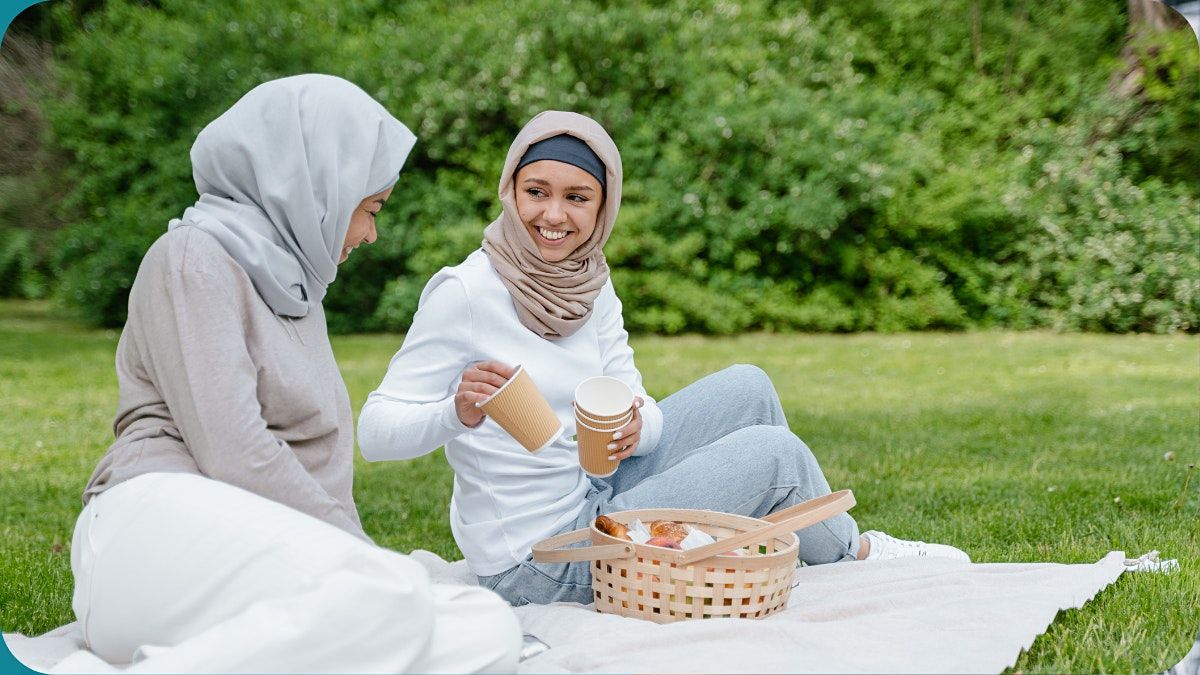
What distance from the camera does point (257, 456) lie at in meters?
2.32

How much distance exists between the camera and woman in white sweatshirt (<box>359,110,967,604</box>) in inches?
114

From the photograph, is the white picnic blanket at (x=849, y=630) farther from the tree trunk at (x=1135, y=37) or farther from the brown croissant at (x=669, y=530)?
the tree trunk at (x=1135, y=37)

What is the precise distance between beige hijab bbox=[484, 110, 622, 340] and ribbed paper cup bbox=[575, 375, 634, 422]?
27 cm

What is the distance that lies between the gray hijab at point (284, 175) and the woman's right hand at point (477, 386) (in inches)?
15.5

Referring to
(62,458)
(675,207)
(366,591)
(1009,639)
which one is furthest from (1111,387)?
(366,591)

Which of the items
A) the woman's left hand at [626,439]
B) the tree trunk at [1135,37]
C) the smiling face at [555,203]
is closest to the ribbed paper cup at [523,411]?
→ the woman's left hand at [626,439]

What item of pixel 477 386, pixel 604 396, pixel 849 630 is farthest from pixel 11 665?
pixel 849 630

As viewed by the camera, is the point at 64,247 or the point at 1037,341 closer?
the point at 1037,341

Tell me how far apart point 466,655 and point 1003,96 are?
13163mm

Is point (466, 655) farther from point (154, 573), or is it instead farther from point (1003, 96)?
point (1003, 96)

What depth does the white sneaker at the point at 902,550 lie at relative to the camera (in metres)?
3.38

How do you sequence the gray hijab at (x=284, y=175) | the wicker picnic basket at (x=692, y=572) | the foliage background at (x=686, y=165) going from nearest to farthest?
the gray hijab at (x=284, y=175) → the wicker picnic basket at (x=692, y=572) → the foliage background at (x=686, y=165)

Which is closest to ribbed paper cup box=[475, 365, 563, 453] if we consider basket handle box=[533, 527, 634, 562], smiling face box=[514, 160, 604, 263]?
basket handle box=[533, 527, 634, 562]

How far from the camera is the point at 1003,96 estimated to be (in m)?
13.9
